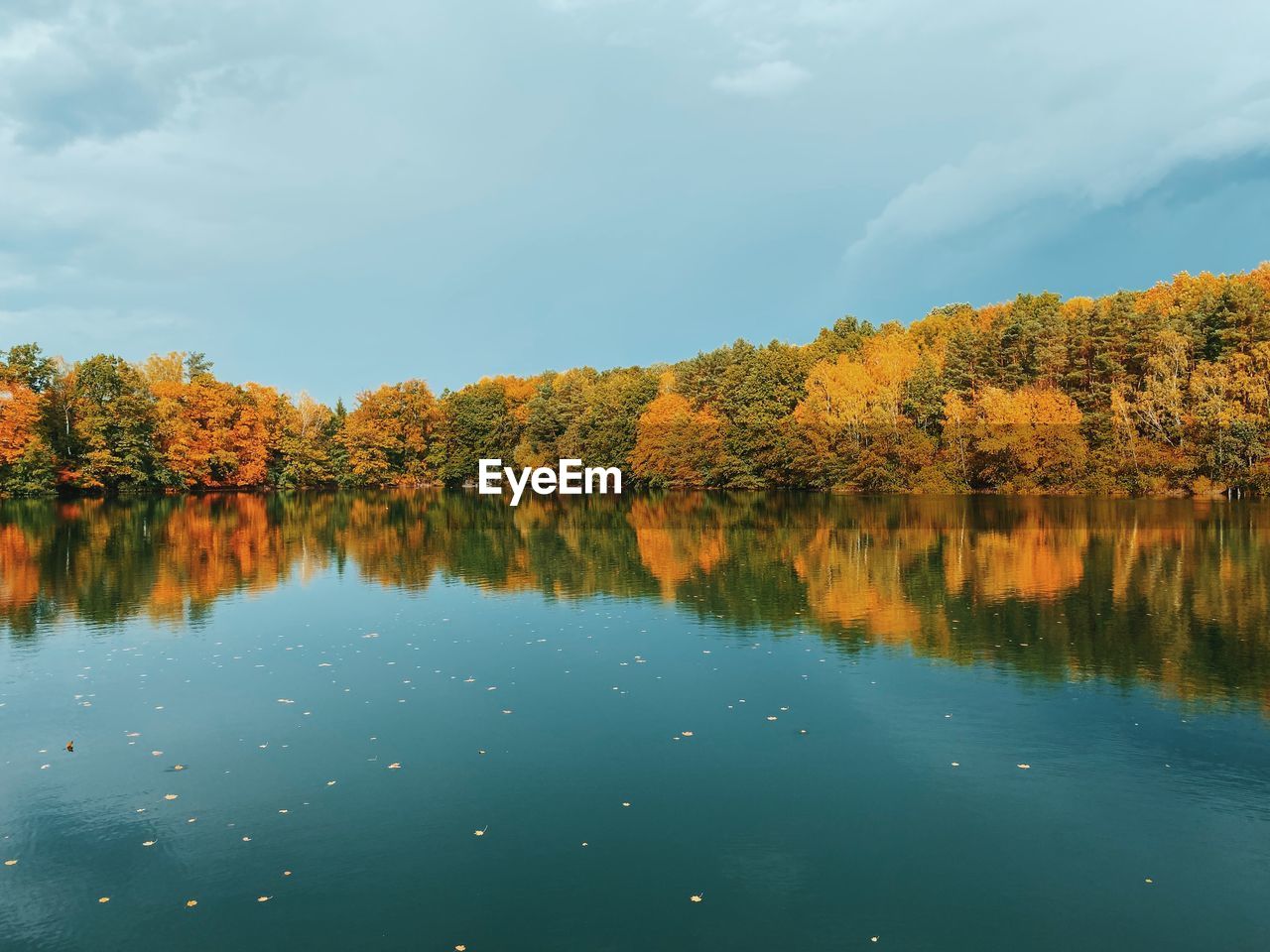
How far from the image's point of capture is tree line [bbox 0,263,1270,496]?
61.0 meters

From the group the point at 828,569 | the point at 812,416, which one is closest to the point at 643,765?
the point at 828,569

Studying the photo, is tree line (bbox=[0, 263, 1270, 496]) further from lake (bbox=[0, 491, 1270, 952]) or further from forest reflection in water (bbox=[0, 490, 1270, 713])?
lake (bbox=[0, 491, 1270, 952])

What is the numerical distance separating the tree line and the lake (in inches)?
1707

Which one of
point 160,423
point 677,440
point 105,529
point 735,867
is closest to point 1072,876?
point 735,867

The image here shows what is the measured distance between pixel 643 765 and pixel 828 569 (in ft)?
56.5

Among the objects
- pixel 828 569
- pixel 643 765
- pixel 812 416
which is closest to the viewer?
pixel 643 765

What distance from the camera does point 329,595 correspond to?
77.7 ft

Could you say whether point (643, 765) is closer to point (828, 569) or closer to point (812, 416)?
point (828, 569)

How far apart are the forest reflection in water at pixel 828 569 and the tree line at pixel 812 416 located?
11005 millimetres

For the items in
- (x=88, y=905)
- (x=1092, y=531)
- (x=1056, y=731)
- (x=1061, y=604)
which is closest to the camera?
(x=88, y=905)

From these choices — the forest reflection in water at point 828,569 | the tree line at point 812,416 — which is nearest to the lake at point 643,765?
the forest reflection in water at point 828,569

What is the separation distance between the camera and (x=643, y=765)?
10.3m

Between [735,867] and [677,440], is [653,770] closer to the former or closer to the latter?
[735,867]

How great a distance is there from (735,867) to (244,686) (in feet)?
32.5
